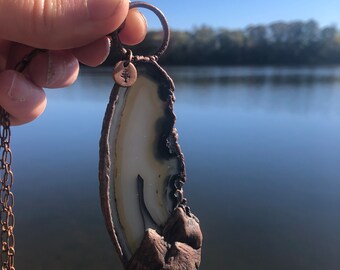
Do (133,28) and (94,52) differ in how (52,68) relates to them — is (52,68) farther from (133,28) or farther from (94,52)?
(133,28)

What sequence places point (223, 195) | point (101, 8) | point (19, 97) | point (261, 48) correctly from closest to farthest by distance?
point (101, 8) → point (19, 97) → point (223, 195) → point (261, 48)

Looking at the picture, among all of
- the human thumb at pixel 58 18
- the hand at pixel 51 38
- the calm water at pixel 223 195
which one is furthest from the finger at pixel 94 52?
the calm water at pixel 223 195

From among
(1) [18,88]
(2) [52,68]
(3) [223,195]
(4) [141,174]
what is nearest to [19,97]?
(1) [18,88]

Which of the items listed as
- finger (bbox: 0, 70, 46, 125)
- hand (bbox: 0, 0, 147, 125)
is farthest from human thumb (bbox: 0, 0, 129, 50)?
finger (bbox: 0, 70, 46, 125)

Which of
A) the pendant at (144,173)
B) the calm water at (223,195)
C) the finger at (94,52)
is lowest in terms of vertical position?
the calm water at (223,195)

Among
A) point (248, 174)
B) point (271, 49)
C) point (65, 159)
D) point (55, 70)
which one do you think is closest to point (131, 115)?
point (55, 70)

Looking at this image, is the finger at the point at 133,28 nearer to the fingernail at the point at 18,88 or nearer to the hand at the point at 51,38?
the hand at the point at 51,38
